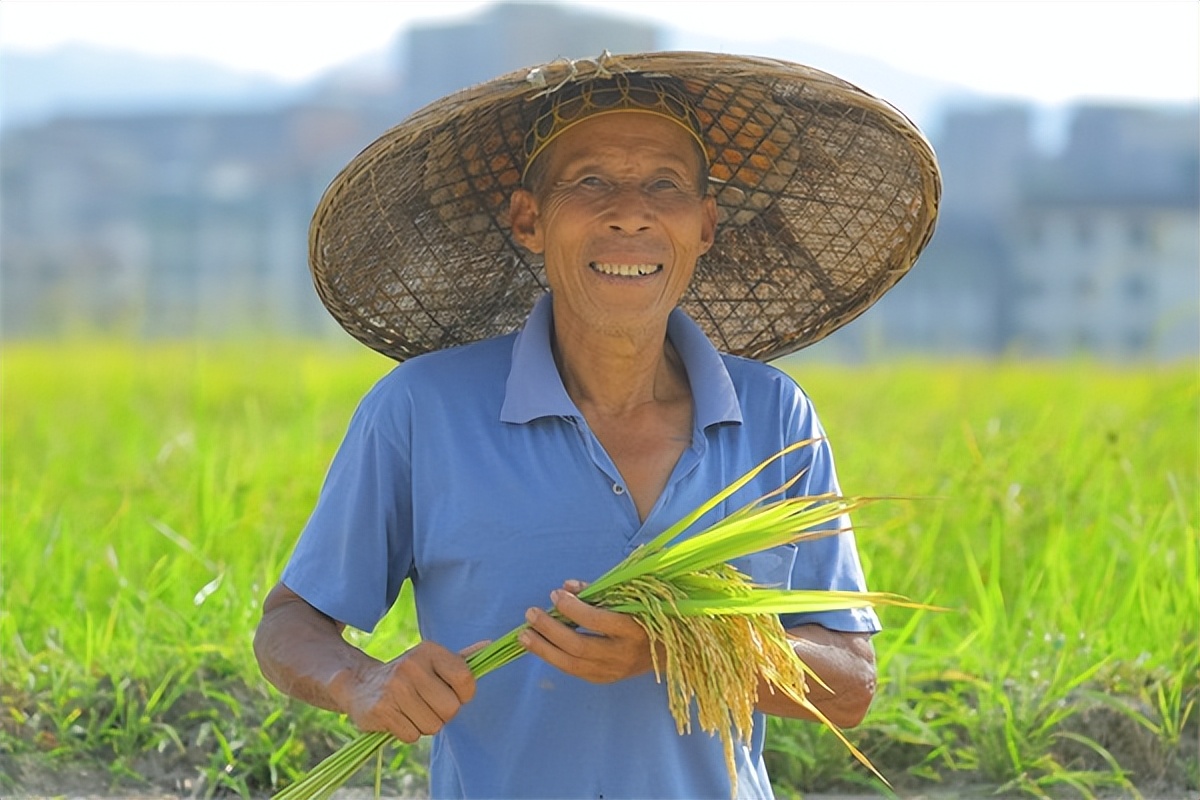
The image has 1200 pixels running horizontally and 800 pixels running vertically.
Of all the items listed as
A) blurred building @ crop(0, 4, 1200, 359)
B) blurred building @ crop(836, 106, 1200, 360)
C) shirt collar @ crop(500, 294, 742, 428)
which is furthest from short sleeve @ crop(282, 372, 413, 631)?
blurred building @ crop(836, 106, 1200, 360)

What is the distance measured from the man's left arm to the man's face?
0.55 meters

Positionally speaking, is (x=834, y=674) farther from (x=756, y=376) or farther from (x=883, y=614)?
(x=883, y=614)

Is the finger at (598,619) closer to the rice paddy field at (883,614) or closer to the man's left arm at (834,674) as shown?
the man's left arm at (834,674)

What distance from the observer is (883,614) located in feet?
12.3

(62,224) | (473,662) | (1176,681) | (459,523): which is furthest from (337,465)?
(62,224)

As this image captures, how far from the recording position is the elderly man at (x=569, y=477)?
2.14m

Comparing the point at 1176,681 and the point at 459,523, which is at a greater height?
the point at 459,523

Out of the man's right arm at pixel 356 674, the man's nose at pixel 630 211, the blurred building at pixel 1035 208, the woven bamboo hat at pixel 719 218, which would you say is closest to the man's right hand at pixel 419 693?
the man's right arm at pixel 356 674

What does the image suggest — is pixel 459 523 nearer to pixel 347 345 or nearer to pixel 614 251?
pixel 614 251

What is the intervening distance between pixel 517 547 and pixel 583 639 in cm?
27

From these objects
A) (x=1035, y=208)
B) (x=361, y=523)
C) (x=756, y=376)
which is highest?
(x=756, y=376)

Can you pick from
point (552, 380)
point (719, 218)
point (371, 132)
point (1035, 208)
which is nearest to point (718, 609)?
point (552, 380)

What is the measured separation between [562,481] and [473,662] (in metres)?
0.34

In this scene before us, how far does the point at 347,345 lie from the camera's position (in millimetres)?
8492
